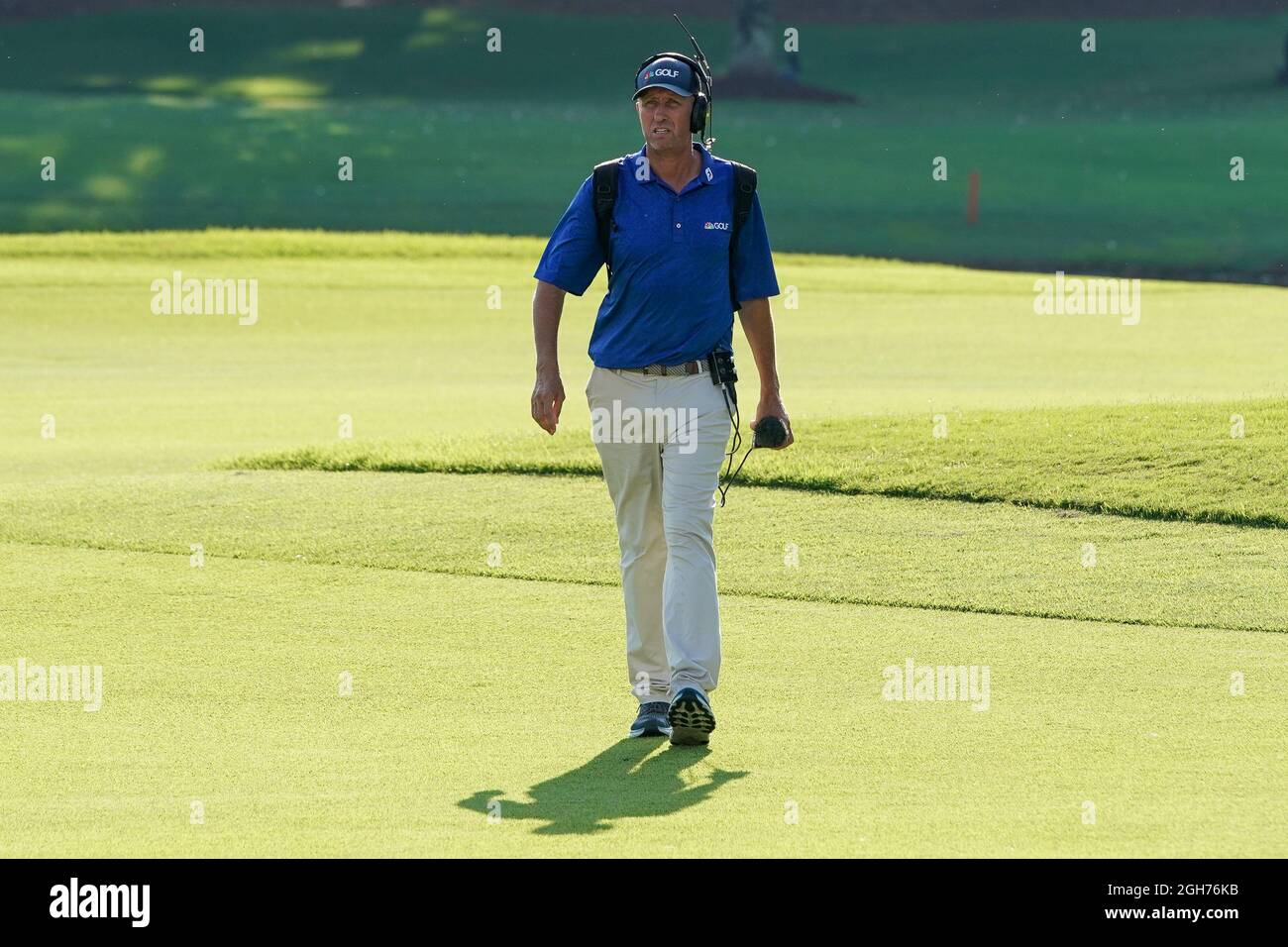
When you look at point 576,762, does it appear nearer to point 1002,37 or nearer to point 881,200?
point 881,200

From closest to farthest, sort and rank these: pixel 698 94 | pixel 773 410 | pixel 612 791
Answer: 1. pixel 612 791
2. pixel 698 94
3. pixel 773 410

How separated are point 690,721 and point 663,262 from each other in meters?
1.55

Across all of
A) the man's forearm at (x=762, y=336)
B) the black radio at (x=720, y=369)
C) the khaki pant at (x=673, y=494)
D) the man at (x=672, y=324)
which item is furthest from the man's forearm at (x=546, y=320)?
the man's forearm at (x=762, y=336)

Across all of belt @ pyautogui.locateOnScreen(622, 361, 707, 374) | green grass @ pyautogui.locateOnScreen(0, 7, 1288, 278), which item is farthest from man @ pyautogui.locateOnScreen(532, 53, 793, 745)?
green grass @ pyautogui.locateOnScreen(0, 7, 1288, 278)

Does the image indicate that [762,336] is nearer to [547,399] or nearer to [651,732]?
[547,399]

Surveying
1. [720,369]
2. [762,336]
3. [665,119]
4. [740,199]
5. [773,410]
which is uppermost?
[665,119]

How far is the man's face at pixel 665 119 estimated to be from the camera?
23.6 feet

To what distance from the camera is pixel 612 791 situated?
6.48m

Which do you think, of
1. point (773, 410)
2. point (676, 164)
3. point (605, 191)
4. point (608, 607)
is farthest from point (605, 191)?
point (608, 607)

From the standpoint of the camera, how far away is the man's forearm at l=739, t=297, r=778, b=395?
745cm

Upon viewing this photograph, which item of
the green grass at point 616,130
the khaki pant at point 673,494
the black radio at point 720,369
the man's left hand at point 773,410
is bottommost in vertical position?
the khaki pant at point 673,494

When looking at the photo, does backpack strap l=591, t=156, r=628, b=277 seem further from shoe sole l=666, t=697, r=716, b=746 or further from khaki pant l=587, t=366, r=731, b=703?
shoe sole l=666, t=697, r=716, b=746

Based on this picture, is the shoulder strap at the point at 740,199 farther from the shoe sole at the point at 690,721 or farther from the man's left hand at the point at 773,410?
the shoe sole at the point at 690,721

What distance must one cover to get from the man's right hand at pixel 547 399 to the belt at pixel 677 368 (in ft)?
1.07
